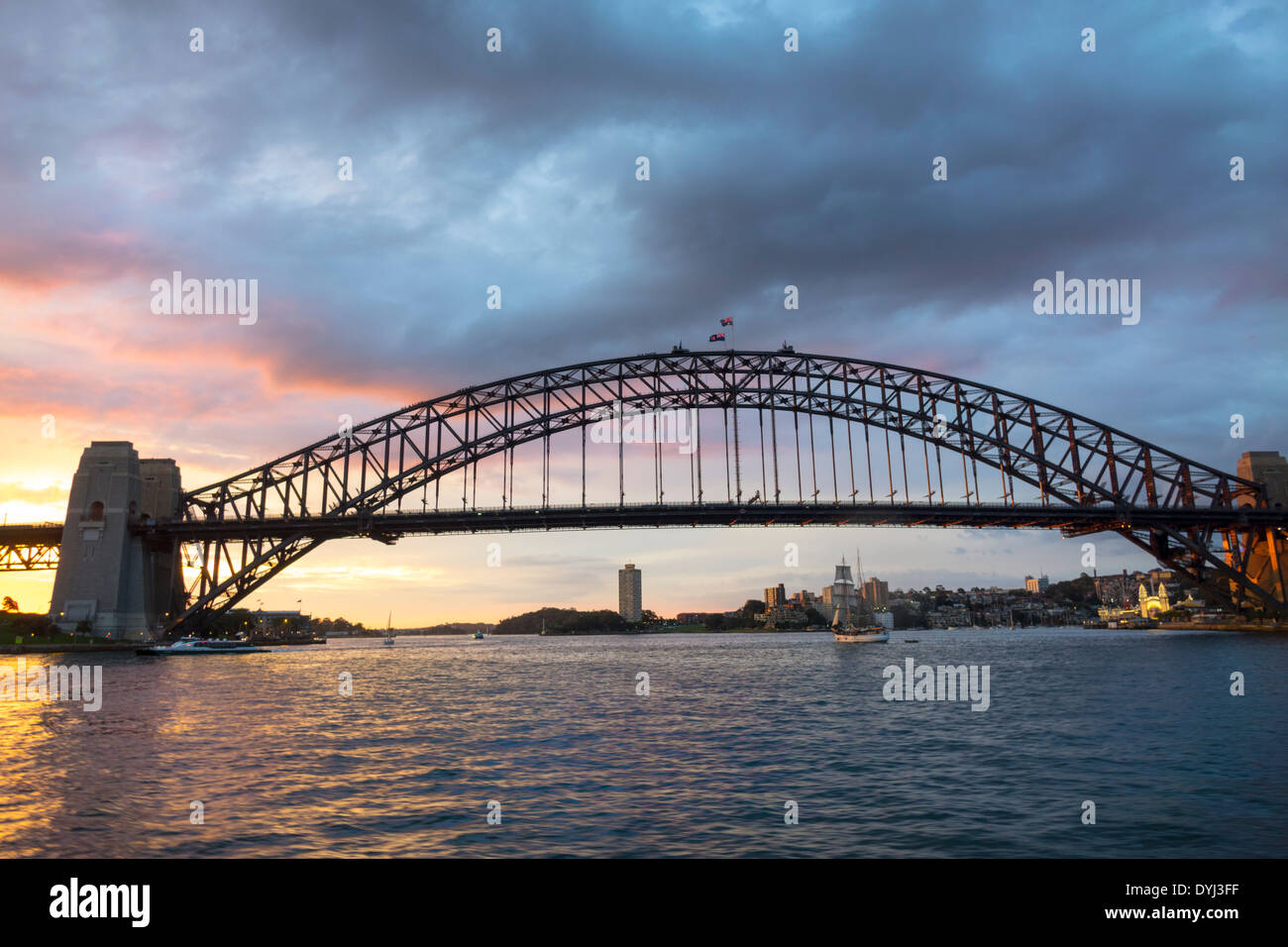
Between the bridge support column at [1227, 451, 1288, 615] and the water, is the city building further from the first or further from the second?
the water

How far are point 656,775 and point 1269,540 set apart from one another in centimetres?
9338

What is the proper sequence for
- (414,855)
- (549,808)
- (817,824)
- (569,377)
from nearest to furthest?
(414,855)
(817,824)
(549,808)
(569,377)

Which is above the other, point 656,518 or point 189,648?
point 656,518

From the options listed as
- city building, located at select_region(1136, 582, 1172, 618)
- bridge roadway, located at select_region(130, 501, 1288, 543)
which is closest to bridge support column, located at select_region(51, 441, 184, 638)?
bridge roadway, located at select_region(130, 501, 1288, 543)

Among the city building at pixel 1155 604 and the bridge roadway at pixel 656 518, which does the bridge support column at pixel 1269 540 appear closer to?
the bridge roadway at pixel 656 518

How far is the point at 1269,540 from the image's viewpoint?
281ft

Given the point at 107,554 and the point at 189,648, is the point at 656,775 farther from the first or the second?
the point at 107,554

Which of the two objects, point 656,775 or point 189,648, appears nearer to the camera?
point 656,775

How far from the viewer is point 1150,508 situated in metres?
83.3

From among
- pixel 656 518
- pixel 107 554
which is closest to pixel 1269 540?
pixel 656 518

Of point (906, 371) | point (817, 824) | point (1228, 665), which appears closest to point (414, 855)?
point (817, 824)

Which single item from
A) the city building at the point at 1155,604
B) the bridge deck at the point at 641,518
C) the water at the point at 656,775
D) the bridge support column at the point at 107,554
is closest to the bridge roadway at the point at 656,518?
the bridge deck at the point at 641,518
